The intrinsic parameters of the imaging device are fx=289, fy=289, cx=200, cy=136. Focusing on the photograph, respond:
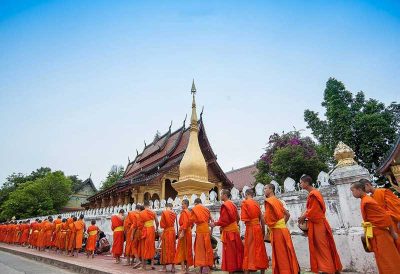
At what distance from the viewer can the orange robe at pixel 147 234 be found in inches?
253

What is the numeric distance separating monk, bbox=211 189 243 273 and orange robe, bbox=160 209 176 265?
1.60 meters

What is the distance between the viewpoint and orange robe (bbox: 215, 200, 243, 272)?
15.5 feet

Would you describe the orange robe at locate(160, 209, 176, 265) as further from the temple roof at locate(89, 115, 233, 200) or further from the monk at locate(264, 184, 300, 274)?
the temple roof at locate(89, 115, 233, 200)

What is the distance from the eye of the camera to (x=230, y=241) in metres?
4.82

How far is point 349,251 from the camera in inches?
169

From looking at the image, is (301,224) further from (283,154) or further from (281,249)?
(283,154)

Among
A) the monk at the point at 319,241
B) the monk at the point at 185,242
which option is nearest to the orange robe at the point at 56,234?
the monk at the point at 185,242

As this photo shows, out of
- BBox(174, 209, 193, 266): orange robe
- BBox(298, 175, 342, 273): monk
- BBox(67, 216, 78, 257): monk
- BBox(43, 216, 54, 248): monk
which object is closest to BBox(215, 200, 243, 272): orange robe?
BBox(174, 209, 193, 266): orange robe

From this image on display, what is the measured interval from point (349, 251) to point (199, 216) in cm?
246

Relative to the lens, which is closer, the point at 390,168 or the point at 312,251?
the point at 312,251

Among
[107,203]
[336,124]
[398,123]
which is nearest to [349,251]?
[336,124]

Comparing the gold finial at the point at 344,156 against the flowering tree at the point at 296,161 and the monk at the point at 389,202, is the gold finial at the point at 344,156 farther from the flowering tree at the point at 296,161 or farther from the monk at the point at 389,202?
the flowering tree at the point at 296,161

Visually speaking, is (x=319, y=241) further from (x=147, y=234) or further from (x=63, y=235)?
(x=63, y=235)

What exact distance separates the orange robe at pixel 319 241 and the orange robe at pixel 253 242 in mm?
768
